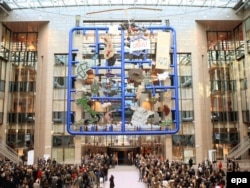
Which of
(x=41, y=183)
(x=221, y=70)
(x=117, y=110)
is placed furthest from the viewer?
(x=221, y=70)

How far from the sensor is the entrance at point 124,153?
39725 millimetres

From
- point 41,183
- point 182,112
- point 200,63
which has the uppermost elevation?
point 200,63

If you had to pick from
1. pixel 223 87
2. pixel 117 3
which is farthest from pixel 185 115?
pixel 117 3

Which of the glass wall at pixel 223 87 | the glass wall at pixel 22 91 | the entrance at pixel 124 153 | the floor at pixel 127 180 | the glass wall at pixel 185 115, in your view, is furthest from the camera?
the entrance at pixel 124 153

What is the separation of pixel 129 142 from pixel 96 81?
11.4 meters

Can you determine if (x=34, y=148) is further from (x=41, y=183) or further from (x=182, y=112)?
(x=41, y=183)

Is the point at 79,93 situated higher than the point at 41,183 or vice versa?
the point at 79,93

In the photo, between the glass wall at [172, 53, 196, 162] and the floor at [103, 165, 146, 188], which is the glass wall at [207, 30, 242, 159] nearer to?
the glass wall at [172, 53, 196, 162]

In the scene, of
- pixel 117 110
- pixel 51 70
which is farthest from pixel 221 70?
pixel 51 70

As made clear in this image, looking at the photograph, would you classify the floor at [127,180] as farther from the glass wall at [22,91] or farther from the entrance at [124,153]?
the glass wall at [22,91]

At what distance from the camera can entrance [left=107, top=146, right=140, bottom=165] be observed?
39.7 m

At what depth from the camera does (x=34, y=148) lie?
37.2m

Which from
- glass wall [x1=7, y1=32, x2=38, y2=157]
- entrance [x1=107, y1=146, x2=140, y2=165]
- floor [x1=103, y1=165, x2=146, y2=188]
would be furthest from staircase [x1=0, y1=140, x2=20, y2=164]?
floor [x1=103, y1=165, x2=146, y2=188]

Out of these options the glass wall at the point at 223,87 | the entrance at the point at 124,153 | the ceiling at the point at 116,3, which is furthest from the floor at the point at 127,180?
the ceiling at the point at 116,3
